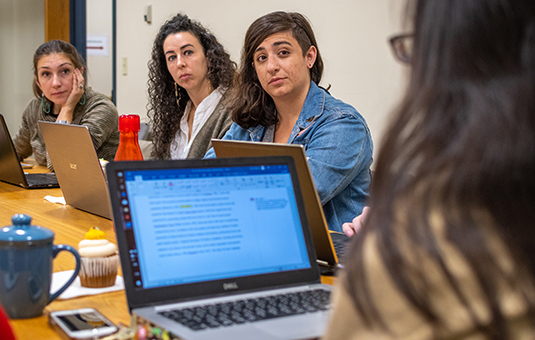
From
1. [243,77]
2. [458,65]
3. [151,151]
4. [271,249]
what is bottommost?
[151,151]

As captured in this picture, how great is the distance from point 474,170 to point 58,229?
44.7 inches

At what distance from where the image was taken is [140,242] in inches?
28.2

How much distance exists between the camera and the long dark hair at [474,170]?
1.13 ft

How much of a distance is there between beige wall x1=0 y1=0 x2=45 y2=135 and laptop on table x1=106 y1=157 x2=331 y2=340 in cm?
421

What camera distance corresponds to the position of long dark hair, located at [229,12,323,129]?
179 cm

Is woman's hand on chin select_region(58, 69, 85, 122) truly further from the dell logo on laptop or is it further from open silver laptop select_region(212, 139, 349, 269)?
the dell logo on laptop

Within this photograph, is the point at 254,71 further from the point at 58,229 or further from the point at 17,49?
the point at 17,49

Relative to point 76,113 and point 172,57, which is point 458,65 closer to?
point 172,57

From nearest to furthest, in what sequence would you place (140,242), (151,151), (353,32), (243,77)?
(140,242) → (243,77) → (151,151) → (353,32)

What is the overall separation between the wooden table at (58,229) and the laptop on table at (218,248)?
94 mm

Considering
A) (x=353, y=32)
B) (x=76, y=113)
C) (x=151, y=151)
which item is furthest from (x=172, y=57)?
(x=353, y=32)

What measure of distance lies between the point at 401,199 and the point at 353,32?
8.11 feet

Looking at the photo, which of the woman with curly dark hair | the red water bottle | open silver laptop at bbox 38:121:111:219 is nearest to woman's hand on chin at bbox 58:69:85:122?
the woman with curly dark hair

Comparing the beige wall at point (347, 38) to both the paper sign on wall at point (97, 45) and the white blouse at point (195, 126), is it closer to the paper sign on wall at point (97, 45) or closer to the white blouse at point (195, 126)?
the white blouse at point (195, 126)
